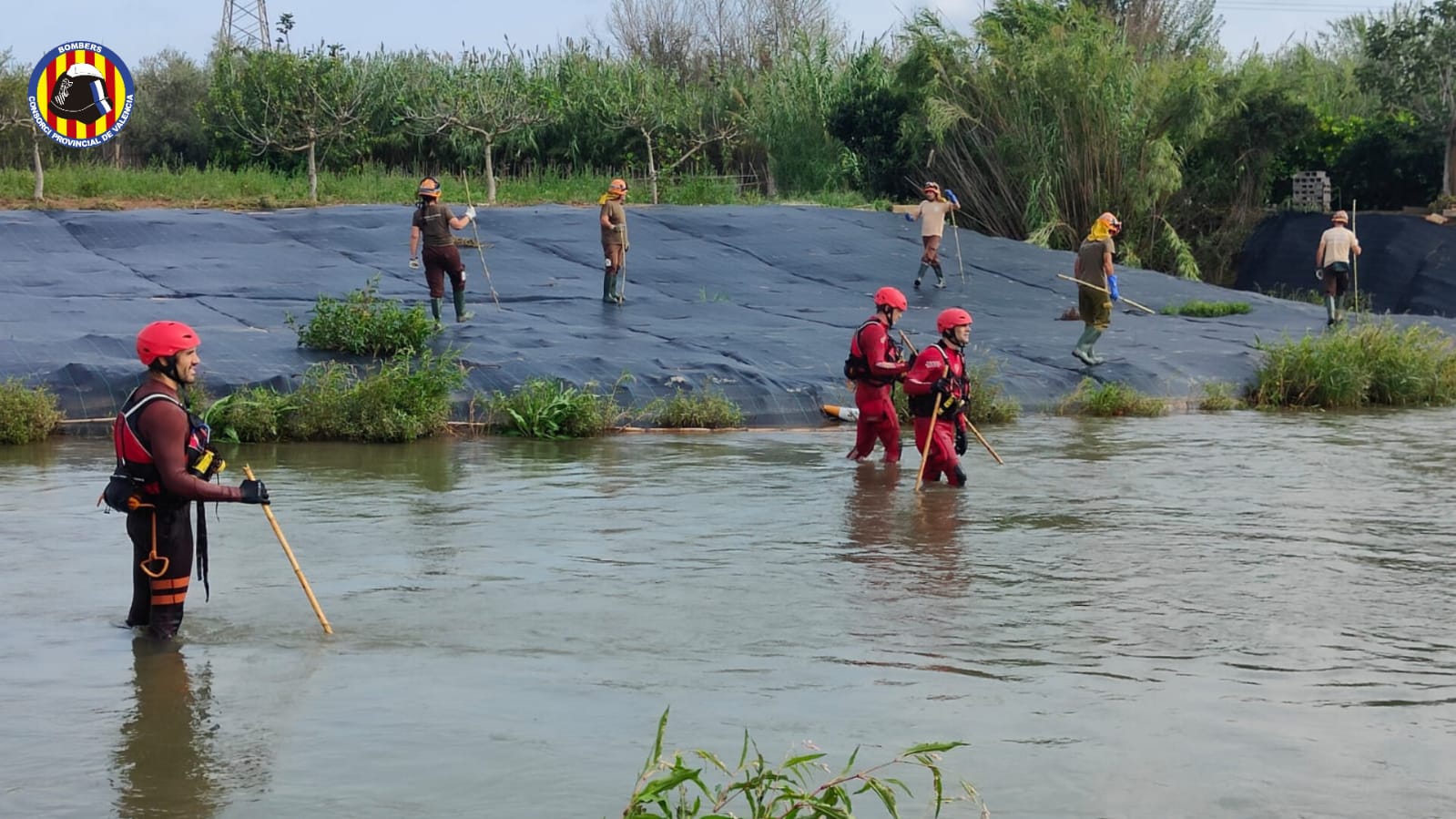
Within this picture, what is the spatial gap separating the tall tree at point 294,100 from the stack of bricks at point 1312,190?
1877 cm

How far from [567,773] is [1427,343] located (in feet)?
56.6

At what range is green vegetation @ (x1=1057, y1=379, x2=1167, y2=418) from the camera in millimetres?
18672

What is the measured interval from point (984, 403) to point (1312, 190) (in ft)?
63.8

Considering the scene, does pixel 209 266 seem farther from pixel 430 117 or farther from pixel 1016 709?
pixel 1016 709

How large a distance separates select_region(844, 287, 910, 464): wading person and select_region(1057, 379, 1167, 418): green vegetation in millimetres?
5137

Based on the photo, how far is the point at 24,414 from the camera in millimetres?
15070

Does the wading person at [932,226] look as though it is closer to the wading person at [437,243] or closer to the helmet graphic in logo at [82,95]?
the wading person at [437,243]

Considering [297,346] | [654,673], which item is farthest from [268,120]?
[654,673]

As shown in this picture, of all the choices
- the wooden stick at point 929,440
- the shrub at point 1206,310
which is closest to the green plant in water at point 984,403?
the wooden stick at point 929,440

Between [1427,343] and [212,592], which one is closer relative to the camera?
[212,592]

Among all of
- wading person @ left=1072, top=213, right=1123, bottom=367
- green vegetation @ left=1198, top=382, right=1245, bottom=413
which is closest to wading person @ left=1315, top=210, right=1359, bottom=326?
green vegetation @ left=1198, top=382, right=1245, bottom=413

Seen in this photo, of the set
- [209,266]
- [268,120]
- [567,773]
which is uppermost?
[268,120]

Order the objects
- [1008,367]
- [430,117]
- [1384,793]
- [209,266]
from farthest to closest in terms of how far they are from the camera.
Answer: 1. [430,117]
2. [209,266]
3. [1008,367]
4. [1384,793]

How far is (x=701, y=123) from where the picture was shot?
3791cm
